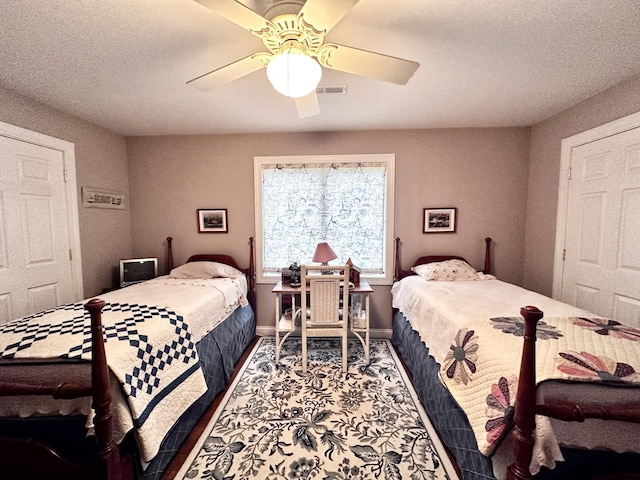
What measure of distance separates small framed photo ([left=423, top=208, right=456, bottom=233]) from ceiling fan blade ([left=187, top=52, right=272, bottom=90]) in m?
2.41

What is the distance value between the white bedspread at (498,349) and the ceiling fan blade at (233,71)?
1912 millimetres

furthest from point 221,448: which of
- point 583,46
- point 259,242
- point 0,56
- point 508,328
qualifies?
point 583,46

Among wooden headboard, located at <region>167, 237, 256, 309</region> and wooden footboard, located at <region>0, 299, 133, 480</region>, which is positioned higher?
wooden headboard, located at <region>167, 237, 256, 309</region>

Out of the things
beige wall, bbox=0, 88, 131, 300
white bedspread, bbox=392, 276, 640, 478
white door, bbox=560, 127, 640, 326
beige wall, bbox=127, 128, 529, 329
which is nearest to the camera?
white bedspread, bbox=392, 276, 640, 478

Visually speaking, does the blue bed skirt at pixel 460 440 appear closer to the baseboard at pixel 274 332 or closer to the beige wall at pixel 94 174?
the baseboard at pixel 274 332

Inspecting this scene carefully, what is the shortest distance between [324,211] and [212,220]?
1406 millimetres

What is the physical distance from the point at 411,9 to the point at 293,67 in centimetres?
70

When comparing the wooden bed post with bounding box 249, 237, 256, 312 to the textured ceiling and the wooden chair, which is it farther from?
the textured ceiling

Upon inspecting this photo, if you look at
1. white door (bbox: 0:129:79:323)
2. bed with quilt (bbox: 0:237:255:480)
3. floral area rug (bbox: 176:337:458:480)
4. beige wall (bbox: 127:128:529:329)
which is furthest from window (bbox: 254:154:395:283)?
white door (bbox: 0:129:79:323)

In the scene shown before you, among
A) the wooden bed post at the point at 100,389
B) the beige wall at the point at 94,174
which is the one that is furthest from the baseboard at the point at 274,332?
the wooden bed post at the point at 100,389

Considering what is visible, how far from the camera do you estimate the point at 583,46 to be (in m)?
1.64

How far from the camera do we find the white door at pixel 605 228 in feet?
6.73

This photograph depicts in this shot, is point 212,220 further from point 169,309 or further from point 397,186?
point 397,186

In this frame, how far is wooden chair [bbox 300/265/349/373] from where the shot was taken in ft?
7.60
